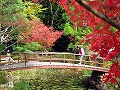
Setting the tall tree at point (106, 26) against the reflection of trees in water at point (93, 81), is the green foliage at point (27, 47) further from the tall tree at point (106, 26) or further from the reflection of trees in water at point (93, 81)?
the tall tree at point (106, 26)

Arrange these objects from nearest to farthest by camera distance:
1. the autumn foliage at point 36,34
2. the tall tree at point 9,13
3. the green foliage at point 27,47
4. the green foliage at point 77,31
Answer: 1. the tall tree at point 9,13
2. the autumn foliage at point 36,34
3. the green foliage at point 27,47
4. the green foliage at point 77,31

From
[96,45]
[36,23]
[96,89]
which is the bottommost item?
[96,89]

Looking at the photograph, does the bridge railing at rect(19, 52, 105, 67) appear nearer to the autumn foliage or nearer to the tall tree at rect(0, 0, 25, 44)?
the autumn foliage

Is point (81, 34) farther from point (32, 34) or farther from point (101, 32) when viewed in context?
point (101, 32)

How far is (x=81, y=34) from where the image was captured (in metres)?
29.0

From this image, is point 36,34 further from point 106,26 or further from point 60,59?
point 106,26

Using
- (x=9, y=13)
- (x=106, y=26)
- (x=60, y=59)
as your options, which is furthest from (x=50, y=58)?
(x=106, y=26)

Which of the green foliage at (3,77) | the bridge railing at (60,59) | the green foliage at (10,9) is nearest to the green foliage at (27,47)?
the bridge railing at (60,59)

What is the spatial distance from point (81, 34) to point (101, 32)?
2097cm

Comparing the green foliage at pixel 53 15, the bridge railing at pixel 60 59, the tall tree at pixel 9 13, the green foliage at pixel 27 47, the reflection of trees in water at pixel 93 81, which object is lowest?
the reflection of trees in water at pixel 93 81

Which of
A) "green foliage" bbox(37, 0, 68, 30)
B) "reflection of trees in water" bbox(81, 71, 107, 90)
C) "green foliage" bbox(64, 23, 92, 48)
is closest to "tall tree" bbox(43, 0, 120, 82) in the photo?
"reflection of trees in water" bbox(81, 71, 107, 90)

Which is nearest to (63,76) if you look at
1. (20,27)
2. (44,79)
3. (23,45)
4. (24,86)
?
(44,79)

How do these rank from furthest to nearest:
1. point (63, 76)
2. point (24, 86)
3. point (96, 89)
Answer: point (63, 76) < point (96, 89) < point (24, 86)

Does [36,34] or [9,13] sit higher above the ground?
[9,13]
